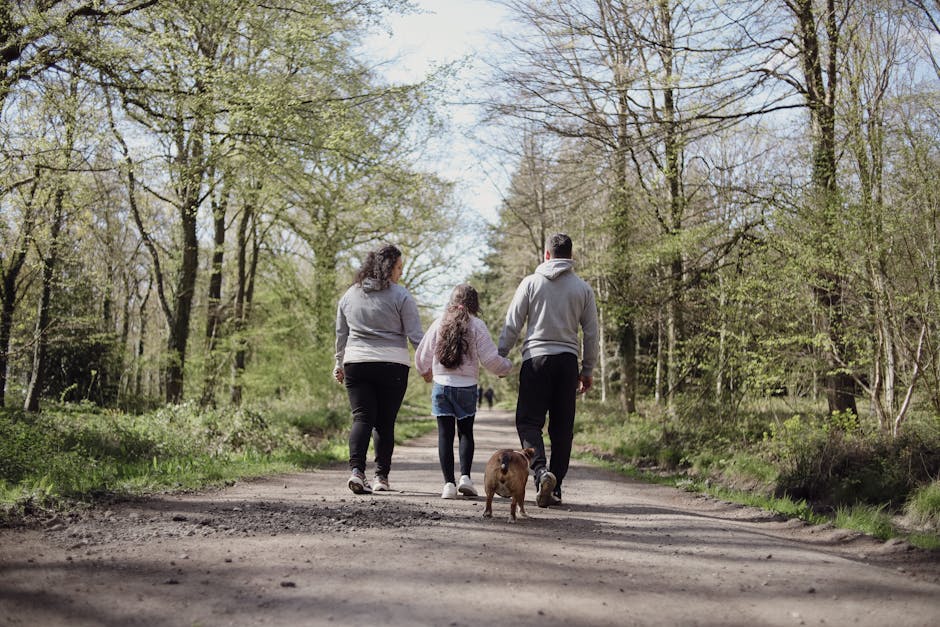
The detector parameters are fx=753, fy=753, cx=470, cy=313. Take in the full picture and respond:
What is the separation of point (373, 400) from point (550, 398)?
1790 mm

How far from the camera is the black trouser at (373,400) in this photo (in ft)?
24.3

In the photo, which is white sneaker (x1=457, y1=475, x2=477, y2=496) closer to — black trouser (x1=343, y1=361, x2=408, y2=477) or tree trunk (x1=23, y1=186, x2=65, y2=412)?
black trouser (x1=343, y1=361, x2=408, y2=477)

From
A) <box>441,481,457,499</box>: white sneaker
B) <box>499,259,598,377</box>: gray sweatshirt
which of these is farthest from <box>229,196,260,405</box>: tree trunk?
<box>441,481,457,499</box>: white sneaker

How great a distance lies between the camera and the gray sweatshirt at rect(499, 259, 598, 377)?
6887mm

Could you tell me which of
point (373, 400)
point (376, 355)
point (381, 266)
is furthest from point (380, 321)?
point (373, 400)

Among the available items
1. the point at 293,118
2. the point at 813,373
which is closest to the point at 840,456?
the point at 813,373

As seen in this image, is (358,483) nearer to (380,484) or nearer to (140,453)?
(380,484)

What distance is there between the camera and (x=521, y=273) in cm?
3441

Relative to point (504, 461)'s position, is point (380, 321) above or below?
above

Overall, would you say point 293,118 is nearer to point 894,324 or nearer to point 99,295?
point 894,324

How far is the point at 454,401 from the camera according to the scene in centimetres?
705

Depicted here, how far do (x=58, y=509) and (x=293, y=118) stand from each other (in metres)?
7.22

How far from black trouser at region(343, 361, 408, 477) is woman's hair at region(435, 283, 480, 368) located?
0.62 meters

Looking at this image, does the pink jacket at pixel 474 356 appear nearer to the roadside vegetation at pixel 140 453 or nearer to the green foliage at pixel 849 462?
the roadside vegetation at pixel 140 453
